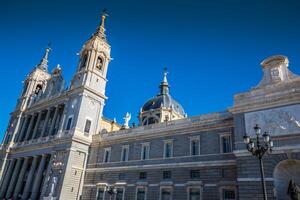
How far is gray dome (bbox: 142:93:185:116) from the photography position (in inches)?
2249

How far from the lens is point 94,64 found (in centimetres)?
3975

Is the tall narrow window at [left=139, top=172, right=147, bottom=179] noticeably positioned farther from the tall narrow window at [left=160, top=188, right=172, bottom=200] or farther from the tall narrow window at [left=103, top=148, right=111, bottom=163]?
the tall narrow window at [left=103, top=148, right=111, bottom=163]

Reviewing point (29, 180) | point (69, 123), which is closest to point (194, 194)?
point (69, 123)

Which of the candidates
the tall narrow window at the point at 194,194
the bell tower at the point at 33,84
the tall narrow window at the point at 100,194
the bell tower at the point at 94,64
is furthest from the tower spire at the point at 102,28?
the tall narrow window at the point at 194,194

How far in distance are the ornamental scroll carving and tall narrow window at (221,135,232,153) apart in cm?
358

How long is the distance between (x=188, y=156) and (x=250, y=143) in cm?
1289

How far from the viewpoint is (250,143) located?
1327 cm

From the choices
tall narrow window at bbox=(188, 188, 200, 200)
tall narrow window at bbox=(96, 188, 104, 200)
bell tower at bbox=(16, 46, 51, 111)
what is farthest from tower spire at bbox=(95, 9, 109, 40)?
tall narrow window at bbox=(188, 188, 200, 200)

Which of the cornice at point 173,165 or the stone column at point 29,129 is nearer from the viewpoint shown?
the cornice at point 173,165

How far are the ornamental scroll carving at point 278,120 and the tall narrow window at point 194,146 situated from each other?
6.41 metres

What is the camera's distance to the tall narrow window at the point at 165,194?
987 inches

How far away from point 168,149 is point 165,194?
186 inches

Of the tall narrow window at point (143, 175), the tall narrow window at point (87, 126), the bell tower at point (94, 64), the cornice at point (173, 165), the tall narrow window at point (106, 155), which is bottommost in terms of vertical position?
the tall narrow window at point (143, 175)

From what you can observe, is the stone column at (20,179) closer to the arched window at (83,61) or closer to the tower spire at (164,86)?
the arched window at (83,61)
